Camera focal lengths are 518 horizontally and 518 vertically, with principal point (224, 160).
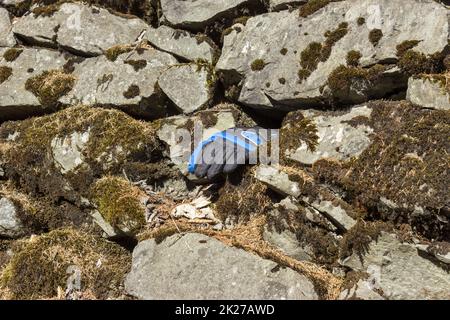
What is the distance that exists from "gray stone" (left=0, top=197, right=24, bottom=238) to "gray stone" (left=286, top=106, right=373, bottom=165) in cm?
557

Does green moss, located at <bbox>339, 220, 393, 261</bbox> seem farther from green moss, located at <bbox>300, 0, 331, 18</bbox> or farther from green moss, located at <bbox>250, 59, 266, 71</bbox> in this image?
green moss, located at <bbox>300, 0, 331, 18</bbox>

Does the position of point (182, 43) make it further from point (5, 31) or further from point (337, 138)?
point (5, 31)

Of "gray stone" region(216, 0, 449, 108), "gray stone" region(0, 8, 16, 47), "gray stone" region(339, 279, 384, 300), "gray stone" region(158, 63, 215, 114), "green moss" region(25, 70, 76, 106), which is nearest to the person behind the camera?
"gray stone" region(339, 279, 384, 300)

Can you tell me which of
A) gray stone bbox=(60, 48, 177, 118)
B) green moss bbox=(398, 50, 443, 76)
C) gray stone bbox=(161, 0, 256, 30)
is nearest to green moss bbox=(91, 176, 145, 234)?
gray stone bbox=(60, 48, 177, 118)

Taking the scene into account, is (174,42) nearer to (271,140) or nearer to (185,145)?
(185,145)

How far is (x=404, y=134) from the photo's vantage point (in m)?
8.50

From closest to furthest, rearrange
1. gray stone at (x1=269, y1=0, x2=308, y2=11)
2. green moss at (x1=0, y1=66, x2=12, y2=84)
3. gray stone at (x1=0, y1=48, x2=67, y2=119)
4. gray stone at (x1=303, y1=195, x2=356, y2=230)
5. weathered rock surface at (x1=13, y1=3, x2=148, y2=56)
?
gray stone at (x1=303, y1=195, x2=356, y2=230), gray stone at (x1=269, y1=0, x2=308, y2=11), gray stone at (x1=0, y1=48, x2=67, y2=119), weathered rock surface at (x1=13, y1=3, x2=148, y2=56), green moss at (x1=0, y1=66, x2=12, y2=84)

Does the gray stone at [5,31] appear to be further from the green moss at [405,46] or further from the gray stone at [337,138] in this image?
the green moss at [405,46]

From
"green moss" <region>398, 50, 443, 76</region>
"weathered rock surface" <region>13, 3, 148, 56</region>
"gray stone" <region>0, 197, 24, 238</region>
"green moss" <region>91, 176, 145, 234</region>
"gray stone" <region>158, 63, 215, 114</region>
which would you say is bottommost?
"gray stone" <region>0, 197, 24, 238</region>

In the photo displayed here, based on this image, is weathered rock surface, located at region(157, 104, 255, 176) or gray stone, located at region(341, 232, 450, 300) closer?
gray stone, located at region(341, 232, 450, 300)

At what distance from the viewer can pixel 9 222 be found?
1040 centimetres

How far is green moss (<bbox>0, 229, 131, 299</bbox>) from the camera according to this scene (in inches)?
344

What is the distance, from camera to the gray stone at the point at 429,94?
27.9 ft
